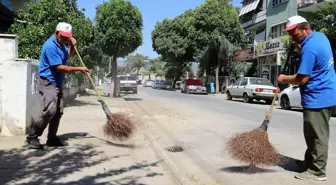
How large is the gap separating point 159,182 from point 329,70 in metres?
2.56

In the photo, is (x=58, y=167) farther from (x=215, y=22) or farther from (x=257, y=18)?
(x=257, y=18)

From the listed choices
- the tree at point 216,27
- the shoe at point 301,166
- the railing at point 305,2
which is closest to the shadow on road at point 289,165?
the shoe at point 301,166

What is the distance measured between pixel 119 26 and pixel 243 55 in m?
20.6

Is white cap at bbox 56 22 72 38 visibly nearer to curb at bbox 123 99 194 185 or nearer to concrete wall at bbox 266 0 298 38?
curb at bbox 123 99 194 185

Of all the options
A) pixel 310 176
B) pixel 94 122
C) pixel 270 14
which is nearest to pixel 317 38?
pixel 310 176

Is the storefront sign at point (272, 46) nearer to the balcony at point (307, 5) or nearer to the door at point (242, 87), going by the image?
the balcony at point (307, 5)

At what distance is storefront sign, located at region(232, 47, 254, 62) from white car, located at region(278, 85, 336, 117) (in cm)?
1915

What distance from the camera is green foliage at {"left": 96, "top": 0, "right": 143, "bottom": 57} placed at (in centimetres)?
2136

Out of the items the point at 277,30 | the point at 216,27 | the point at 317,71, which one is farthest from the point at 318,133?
the point at 216,27

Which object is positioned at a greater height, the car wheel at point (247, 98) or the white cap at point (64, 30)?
the white cap at point (64, 30)

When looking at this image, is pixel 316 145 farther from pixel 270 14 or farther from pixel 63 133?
pixel 270 14

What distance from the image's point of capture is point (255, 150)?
5238 millimetres

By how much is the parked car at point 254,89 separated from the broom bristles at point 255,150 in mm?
17846

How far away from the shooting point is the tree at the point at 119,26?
21359mm
